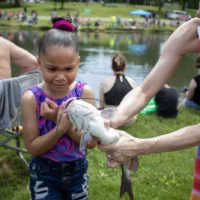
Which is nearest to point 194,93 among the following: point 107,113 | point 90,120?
point 107,113

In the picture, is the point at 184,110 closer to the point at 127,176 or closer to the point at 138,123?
the point at 138,123

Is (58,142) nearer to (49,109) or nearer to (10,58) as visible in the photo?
(49,109)

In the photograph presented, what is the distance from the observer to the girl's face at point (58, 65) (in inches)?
74.0

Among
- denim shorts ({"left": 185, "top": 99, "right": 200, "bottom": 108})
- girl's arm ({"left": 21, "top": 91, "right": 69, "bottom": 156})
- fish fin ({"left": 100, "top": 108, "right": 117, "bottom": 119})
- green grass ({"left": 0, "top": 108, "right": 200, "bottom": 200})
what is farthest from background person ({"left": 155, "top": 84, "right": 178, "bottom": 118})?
fish fin ({"left": 100, "top": 108, "right": 117, "bottom": 119})

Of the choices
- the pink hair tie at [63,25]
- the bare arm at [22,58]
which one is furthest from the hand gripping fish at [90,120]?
the bare arm at [22,58]

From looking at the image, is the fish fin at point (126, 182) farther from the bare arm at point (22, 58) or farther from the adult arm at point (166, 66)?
the bare arm at point (22, 58)

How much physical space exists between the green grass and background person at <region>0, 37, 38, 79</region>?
119cm

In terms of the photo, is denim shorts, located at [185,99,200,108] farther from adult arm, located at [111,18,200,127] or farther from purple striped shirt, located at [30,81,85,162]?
purple striped shirt, located at [30,81,85,162]

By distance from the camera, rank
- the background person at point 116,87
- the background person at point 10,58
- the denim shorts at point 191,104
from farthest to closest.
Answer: the denim shorts at point 191,104, the background person at point 116,87, the background person at point 10,58

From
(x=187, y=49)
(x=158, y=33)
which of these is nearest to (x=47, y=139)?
(x=187, y=49)

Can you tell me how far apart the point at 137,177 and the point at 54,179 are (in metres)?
2.00

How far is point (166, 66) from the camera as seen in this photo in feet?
6.86

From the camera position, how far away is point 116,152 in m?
1.74

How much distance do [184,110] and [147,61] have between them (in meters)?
8.26
